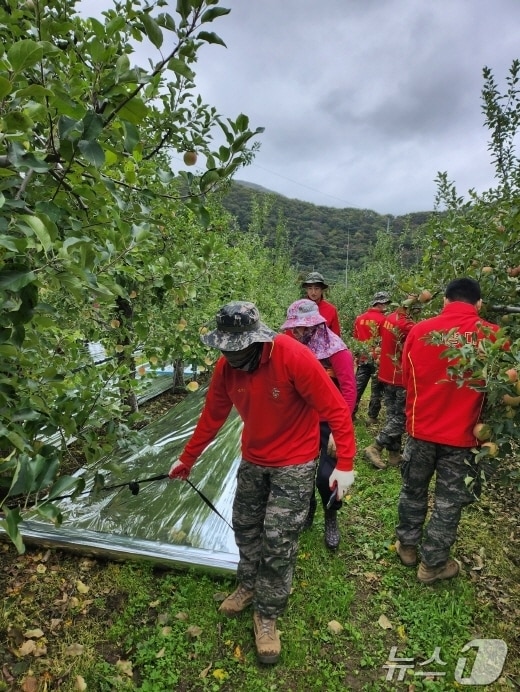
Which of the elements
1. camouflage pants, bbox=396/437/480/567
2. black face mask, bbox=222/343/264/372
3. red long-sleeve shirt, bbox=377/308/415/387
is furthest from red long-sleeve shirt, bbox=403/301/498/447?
red long-sleeve shirt, bbox=377/308/415/387

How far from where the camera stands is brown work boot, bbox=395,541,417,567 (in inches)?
123

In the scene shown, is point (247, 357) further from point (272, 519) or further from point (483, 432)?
point (483, 432)

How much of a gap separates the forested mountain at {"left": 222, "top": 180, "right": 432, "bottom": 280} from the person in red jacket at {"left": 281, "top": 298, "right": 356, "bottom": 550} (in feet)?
116

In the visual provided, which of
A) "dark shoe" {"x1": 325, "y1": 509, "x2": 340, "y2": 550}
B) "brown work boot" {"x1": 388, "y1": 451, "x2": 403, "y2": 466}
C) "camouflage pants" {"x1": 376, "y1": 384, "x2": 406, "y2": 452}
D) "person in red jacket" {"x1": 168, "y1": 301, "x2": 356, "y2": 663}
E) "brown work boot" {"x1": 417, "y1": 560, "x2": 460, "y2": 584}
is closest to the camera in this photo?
"person in red jacket" {"x1": 168, "y1": 301, "x2": 356, "y2": 663}

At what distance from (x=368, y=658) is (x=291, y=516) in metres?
0.98

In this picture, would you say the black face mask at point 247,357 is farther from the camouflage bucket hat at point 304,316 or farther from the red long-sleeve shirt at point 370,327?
the red long-sleeve shirt at point 370,327

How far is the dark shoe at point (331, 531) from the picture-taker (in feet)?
10.7

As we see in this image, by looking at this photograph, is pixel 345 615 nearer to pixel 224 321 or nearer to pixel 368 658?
pixel 368 658

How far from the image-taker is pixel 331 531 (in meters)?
3.29

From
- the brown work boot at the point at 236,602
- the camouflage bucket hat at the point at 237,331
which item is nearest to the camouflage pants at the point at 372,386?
the brown work boot at the point at 236,602

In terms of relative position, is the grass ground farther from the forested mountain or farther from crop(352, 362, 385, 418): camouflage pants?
the forested mountain

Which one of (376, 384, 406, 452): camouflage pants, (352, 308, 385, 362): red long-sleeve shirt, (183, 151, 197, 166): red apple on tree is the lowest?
(376, 384, 406, 452): camouflage pants

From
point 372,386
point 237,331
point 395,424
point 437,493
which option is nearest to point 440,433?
point 437,493

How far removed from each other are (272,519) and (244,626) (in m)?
0.82
